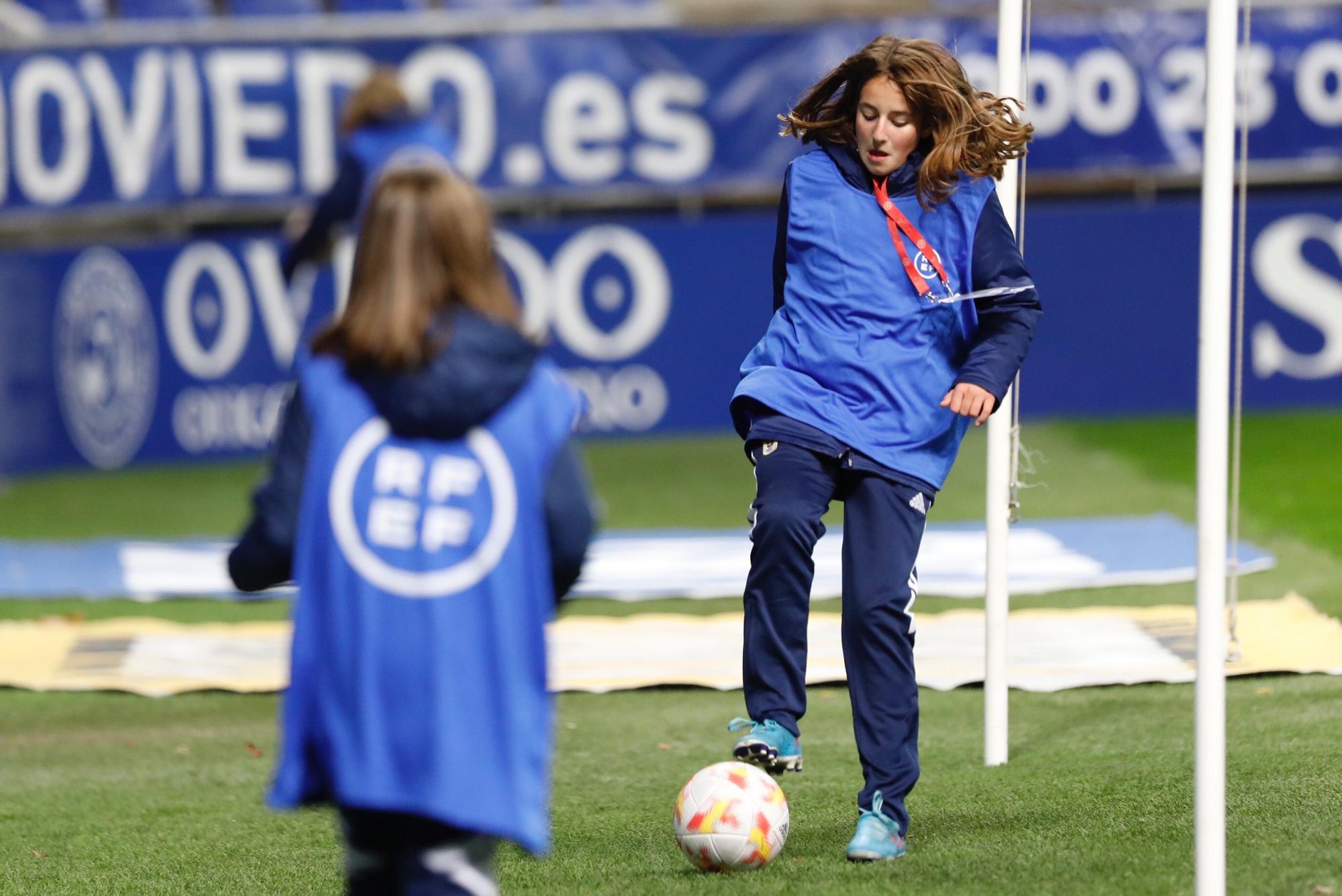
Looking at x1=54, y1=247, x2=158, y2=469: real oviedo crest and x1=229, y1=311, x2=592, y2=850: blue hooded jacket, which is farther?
x1=54, y1=247, x2=158, y2=469: real oviedo crest

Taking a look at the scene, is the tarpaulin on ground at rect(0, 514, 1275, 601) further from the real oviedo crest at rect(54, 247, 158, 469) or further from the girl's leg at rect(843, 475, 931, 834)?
the girl's leg at rect(843, 475, 931, 834)

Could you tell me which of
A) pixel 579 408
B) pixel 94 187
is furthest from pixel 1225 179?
pixel 94 187

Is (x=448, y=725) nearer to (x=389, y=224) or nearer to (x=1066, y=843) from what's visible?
(x=389, y=224)

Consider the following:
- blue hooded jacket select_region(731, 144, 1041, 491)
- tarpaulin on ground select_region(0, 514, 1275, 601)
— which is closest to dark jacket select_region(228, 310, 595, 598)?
blue hooded jacket select_region(731, 144, 1041, 491)

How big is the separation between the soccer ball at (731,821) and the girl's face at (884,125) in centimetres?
148

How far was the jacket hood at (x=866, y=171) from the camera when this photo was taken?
4566mm

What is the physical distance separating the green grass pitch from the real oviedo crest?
20.6 ft

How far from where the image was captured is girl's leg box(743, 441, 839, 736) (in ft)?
14.6

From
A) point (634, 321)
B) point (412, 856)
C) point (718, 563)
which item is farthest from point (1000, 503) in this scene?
point (634, 321)

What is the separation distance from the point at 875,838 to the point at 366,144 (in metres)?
2.18

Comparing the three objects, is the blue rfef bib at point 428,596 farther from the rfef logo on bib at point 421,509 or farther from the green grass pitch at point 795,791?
the green grass pitch at point 795,791

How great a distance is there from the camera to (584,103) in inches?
643

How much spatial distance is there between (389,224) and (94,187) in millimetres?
14240

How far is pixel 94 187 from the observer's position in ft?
52.7
